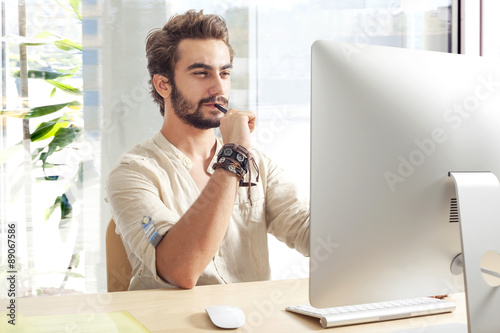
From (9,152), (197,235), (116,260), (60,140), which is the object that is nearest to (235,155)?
(197,235)

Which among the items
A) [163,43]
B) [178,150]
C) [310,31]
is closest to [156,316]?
[178,150]

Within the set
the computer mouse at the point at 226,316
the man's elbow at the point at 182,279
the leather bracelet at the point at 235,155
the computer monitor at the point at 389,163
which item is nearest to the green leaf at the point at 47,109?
the leather bracelet at the point at 235,155

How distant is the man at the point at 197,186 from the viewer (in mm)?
1275

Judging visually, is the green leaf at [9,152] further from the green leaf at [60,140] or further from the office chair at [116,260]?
the office chair at [116,260]

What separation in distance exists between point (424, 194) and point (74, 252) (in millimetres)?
1668

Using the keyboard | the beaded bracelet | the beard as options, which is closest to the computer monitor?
the keyboard

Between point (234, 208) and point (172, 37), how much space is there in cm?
73

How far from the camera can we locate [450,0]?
2.53 metres

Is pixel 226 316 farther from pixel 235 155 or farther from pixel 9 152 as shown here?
pixel 9 152

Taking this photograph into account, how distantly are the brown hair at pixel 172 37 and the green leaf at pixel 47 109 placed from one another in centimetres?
32

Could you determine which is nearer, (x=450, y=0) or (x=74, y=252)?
(x=74, y=252)

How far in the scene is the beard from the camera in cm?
184

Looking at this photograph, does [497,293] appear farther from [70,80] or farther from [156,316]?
[70,80]

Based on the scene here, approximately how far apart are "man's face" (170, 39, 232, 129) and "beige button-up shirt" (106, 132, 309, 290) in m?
0.25
